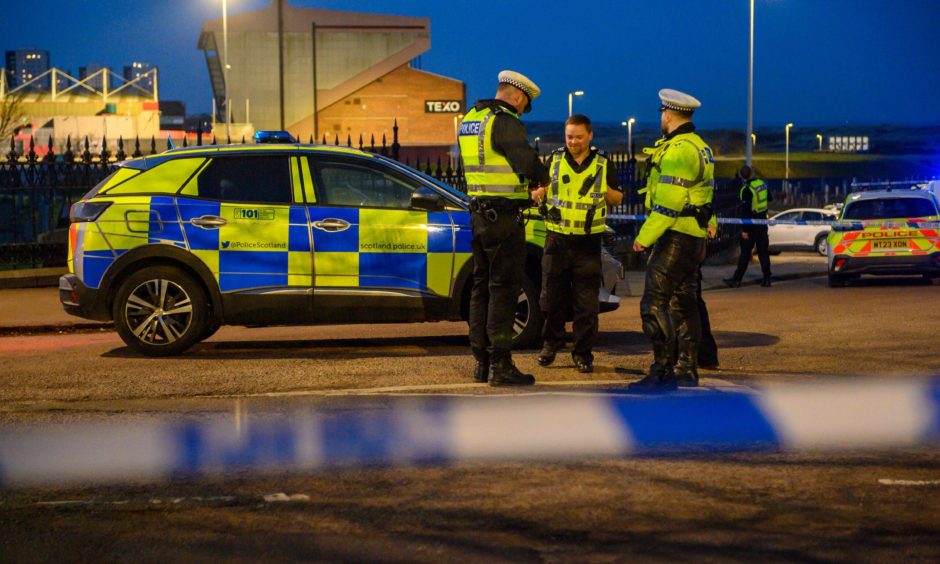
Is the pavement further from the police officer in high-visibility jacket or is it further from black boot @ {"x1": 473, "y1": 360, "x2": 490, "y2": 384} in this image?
black boot @ {"x1": 473, "y1": 360, "x2": 490, "y2": 384}

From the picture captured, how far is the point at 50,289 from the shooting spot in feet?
55.9

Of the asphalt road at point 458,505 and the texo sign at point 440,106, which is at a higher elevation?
the texo sign at point 440,106

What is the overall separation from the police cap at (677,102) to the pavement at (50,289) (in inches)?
110

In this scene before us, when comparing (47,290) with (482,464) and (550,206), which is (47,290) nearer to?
(550,206)

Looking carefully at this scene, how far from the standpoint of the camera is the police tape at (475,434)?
19.6 ft

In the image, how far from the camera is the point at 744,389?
8055 millimetres

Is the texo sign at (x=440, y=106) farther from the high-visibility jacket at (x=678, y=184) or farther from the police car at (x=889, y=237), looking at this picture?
the high-visibility jacket at (x=678, y=184)

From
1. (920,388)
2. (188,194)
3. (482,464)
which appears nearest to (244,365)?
(188,194)

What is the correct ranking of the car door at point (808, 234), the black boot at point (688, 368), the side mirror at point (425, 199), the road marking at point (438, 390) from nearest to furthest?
the road marking at point (438, 390) < the black boot at point (688, 368) < the side mirror at point (425, 199) < the car door at point (808, 234)

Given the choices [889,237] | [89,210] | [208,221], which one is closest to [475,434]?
[208,221]

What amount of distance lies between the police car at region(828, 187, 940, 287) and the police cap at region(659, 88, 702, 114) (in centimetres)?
1003

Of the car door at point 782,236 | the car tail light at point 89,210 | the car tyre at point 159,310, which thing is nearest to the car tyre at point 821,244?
the car door at point 782,236

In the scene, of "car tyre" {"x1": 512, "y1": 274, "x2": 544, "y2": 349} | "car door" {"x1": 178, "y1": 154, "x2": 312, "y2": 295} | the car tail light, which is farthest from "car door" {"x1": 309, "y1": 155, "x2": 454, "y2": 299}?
the car tail light

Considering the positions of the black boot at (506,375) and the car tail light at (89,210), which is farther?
the car tail light at (89,210)
